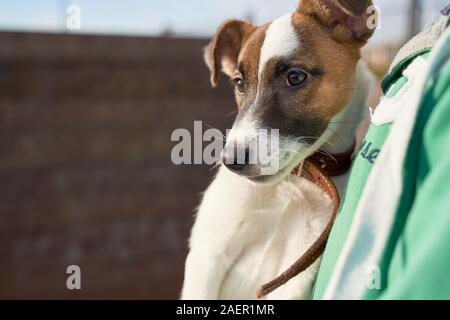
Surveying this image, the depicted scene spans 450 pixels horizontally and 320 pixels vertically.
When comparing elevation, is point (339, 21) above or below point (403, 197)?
above

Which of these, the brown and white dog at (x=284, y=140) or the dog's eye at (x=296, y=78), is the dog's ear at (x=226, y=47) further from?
the dog's eye at (x=296, y=78)

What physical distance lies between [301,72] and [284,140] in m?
0.21

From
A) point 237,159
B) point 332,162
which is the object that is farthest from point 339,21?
point 237,159

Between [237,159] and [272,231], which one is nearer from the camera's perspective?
[237,159]

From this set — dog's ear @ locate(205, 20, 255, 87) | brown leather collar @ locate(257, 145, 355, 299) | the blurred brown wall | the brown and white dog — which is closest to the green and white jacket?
brown leather collar @ locate(257, 145, 355, 299)

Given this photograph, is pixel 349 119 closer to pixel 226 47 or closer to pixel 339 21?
pixel 339 21

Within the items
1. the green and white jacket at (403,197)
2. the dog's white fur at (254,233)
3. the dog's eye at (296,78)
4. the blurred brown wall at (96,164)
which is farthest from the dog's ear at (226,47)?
the blurred brown wall at (96,164)

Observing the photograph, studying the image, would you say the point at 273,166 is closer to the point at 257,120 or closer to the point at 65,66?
the point at 257,120

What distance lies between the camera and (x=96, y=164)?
571 cm

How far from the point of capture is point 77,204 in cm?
559

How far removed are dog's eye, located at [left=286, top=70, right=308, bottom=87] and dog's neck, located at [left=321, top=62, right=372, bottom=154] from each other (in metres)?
0.13

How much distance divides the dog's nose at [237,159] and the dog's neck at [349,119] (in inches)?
10.2

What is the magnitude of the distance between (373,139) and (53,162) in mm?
4964
